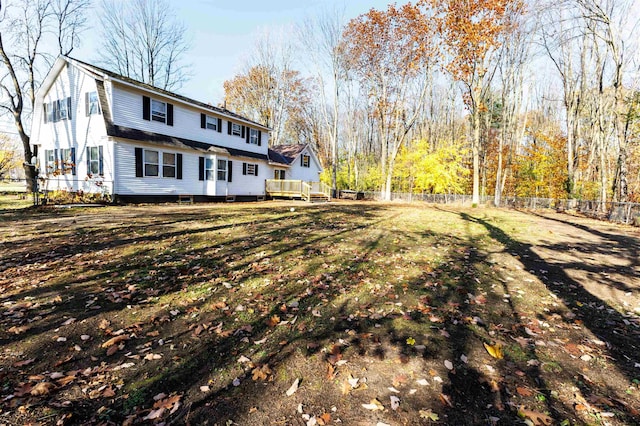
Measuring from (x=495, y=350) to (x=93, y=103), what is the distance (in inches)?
803

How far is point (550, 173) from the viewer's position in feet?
89.0

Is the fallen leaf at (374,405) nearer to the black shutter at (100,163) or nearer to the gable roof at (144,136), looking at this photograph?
the gable roof at (144,136)

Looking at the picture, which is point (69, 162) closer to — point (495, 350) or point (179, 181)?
point (179, 181)

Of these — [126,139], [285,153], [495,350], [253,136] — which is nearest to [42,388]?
[495,350]

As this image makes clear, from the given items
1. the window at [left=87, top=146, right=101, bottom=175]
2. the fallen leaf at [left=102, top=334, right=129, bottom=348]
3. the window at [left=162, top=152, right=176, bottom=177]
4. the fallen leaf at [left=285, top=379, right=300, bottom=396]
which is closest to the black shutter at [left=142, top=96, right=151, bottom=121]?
the window at [left=162, top=152, right=176, bottom=177]

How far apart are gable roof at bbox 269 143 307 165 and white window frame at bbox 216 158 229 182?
611cm

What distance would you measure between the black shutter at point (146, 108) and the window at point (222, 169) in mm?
5057

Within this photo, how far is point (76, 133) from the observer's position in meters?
17.0

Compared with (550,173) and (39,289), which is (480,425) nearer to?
(39,289)

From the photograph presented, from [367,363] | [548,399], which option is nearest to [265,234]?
[367,363]

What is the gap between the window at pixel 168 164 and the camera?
56.9ft

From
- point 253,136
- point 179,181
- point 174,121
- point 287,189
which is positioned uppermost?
point 253,136

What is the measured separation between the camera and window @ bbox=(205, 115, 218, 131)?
20422 mm

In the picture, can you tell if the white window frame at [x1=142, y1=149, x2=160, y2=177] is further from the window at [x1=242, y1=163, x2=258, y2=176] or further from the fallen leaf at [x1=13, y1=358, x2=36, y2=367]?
the fallen leaf at [x1=13, y1=358, x2=36, y2=367]
